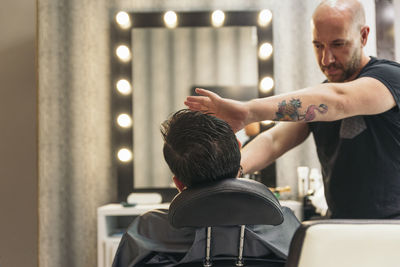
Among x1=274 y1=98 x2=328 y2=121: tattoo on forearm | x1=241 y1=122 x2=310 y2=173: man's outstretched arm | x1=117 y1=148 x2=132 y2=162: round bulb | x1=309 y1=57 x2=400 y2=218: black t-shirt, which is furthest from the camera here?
x1=117 y1=148 x2=132 y2=162: round bulb

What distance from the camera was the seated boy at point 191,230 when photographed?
94 centimetres

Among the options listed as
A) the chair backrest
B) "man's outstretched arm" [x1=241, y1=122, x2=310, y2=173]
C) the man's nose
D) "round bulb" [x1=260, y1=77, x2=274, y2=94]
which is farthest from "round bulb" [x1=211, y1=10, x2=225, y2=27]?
the chair backrest

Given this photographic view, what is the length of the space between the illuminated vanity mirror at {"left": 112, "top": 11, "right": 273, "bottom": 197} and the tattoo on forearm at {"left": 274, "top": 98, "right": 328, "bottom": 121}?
189cm

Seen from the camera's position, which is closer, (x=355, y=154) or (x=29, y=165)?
(x=355, y=154)

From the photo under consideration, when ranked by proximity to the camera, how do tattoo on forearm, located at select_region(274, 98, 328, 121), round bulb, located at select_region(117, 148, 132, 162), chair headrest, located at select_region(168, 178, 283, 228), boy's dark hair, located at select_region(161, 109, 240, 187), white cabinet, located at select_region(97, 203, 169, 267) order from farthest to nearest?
round bulb, located at select_region(117, 148, 132, 162)
white cabinet, located at select_region(97, 203, 169, 267)
tattoo on forearm, located at select_region(274, 98, 328, 121)
boy's dark hair, located at select_region(161, 109, 240, 187)
chair headrest, located at select_region(168, 178, 283, 228)

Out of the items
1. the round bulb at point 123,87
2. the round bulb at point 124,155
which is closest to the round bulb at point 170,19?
the round bulb at point 123,87

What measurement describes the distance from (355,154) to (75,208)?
88.3 inches

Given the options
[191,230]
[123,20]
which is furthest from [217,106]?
[123,20]

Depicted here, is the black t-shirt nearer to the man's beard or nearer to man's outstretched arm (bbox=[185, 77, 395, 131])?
the man's beard

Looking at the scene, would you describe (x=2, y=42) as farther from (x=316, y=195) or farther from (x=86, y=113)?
(x=316, y=195)

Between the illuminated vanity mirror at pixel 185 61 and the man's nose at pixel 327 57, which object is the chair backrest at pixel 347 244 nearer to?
the man's nose at pixel 327 57

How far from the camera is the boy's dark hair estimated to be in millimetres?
935

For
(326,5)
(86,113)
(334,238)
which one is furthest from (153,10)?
(334,238)

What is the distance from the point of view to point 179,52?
2.98 m
